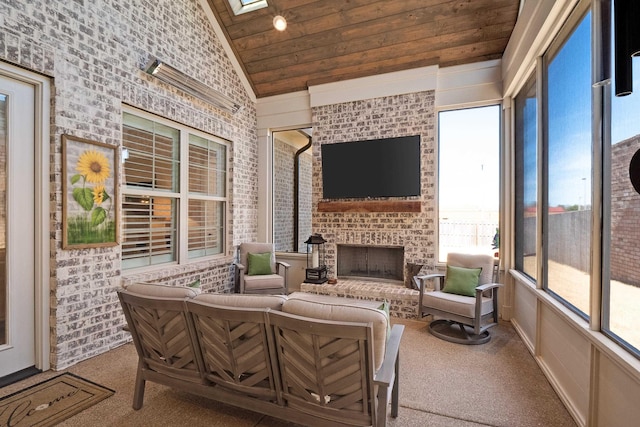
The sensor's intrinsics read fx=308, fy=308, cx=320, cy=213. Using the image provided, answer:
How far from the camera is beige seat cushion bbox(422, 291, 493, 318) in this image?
11.1 feet

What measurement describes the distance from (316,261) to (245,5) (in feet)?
13.6

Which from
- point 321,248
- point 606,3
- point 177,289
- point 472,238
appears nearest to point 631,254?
point 606,3

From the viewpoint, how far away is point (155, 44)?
3.85 m

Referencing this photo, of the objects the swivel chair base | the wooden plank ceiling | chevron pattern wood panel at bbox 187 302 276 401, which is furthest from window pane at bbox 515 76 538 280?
chevron pattern wood panel at bbox 187 302 276 401

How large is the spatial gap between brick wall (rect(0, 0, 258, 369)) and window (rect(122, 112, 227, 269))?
0.25m

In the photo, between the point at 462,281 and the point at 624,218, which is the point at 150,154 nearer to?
the point at 462,281

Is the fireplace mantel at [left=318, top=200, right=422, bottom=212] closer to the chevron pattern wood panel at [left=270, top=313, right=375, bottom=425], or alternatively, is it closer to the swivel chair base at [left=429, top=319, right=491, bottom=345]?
the swivel chair base at [left=429, top=319, right=491, bottom=345]

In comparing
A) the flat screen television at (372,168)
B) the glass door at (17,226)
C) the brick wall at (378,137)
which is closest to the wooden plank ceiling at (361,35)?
the brick wall at (378,137)

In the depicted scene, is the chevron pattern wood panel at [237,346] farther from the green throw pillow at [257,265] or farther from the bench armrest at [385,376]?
the green throw pillow at [257,265]

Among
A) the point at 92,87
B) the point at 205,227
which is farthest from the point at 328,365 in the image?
the point at 205,227

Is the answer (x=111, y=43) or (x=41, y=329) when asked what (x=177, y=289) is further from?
(x=111, y=43)

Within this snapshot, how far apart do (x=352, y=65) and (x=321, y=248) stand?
119 inches

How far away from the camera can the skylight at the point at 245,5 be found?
4.57m

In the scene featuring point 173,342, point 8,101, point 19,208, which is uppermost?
point 8,101
